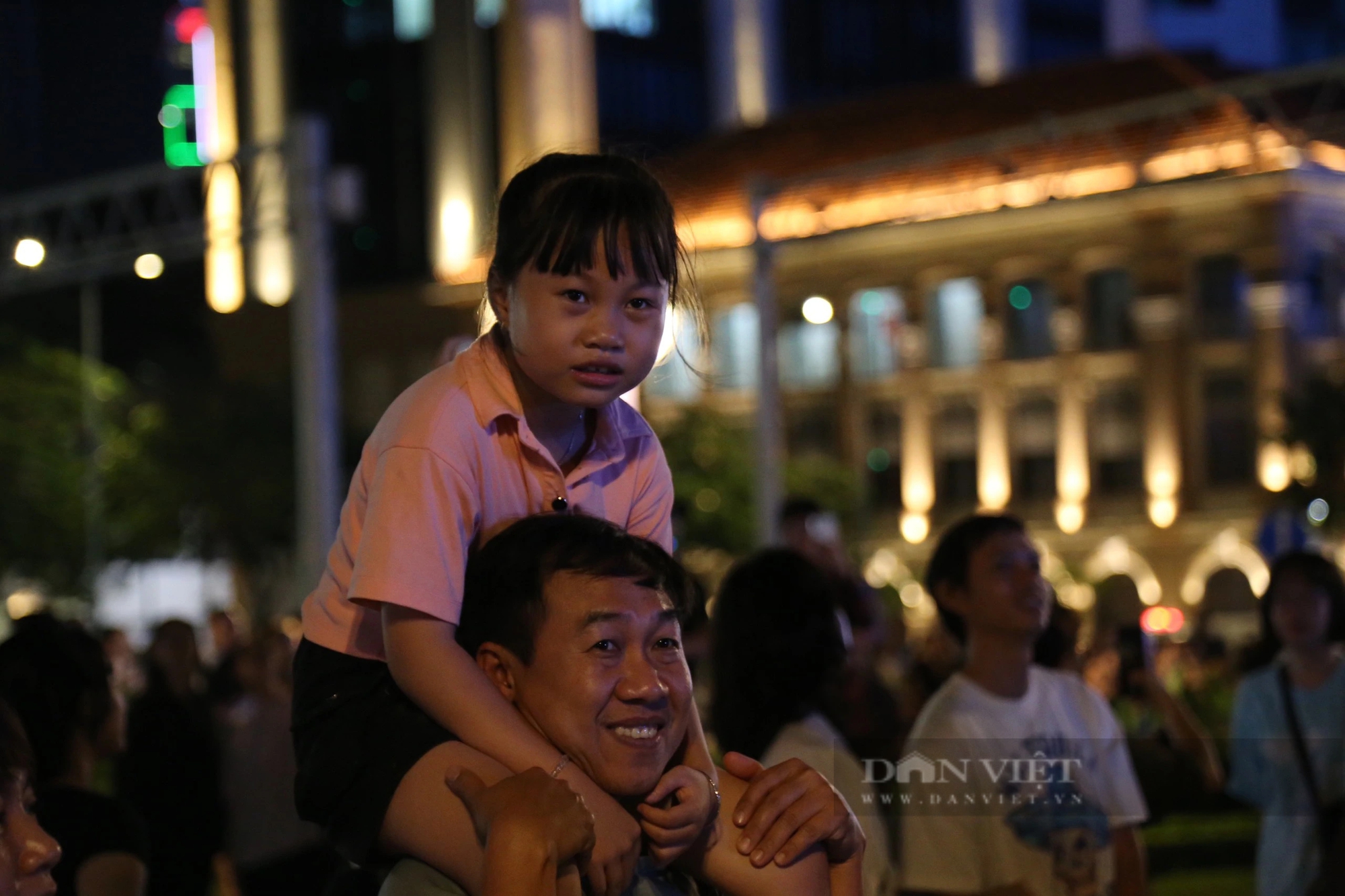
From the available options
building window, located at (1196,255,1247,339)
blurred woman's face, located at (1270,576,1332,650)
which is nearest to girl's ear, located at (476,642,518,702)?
blurred woman's face, located at (1270,576,1332,650)

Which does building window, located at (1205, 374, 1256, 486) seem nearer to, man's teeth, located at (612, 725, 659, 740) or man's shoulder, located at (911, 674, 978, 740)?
man's shoulder, located at (911, 674, 978, 740)

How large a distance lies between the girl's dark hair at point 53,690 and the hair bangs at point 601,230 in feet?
6.71

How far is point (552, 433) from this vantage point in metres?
2.97

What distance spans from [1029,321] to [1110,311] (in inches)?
83.0

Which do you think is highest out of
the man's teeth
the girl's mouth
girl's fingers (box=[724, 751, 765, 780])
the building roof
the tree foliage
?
the building roof

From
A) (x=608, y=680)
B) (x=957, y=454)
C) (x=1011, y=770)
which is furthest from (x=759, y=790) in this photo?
(x=957, y=454)

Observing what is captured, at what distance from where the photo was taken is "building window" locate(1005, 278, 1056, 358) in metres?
47.7

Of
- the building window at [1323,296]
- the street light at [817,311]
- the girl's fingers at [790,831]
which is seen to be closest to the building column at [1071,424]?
the building window at [1323,296]

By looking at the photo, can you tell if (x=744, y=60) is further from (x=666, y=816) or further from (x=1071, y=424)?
(x=666, y=816)

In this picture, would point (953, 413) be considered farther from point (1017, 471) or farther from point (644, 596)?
point (644, 596)

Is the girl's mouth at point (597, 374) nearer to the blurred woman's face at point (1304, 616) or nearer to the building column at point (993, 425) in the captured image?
the blurred woman's face at point (1304, 616)

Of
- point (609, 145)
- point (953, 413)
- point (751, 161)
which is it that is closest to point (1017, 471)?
point (953, 413)

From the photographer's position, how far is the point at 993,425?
1938 inches

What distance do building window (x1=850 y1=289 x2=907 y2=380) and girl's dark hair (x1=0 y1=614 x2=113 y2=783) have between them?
45855mm
